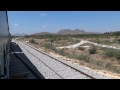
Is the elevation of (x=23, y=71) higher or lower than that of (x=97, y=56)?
higher

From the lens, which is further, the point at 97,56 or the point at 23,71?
the point at 97,56

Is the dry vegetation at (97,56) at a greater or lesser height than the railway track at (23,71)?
lesser

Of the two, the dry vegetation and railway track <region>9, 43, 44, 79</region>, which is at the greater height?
railway track <region>9, 43, 44, 79</region>

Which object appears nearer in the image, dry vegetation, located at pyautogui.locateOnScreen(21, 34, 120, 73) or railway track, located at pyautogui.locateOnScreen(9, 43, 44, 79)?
railway track, located at pyautogui.locateOnScreen(9, 43, 44, 79)

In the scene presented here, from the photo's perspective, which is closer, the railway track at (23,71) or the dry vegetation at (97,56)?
the railway track at (23,71)
